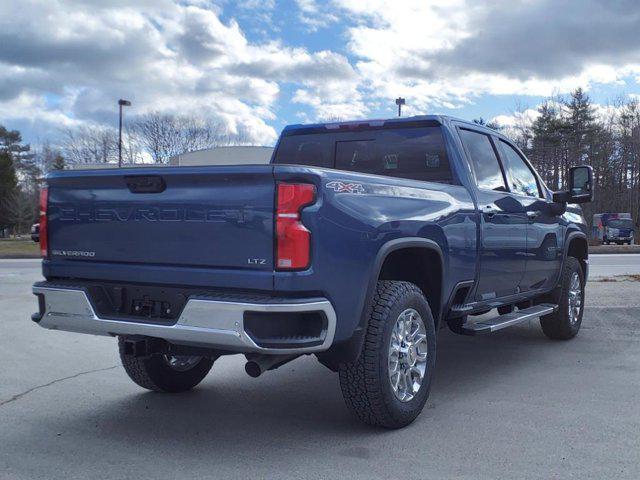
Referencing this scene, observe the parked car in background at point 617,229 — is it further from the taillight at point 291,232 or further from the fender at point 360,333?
the taillight at point 291,232

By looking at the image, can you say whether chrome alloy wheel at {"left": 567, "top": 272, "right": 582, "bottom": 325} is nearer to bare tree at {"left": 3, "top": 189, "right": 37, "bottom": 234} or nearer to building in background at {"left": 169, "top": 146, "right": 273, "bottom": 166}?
building in background at {"left": 169, "top": 146, "right": 273, "bottom": 166}

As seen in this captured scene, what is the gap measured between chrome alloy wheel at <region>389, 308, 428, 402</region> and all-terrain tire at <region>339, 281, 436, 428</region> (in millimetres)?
82

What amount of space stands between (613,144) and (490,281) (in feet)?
187

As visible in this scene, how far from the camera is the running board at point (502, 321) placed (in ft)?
16.9

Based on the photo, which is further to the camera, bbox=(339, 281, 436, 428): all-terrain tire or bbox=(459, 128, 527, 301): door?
bbox=(459, 128, 527, 301): door

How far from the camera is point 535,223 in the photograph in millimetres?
6324

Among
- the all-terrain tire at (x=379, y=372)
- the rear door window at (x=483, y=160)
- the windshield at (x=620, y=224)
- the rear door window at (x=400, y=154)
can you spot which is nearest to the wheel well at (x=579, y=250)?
the rear door window at (x=483, y=160)

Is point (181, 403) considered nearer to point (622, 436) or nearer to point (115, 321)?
point (115, 321)

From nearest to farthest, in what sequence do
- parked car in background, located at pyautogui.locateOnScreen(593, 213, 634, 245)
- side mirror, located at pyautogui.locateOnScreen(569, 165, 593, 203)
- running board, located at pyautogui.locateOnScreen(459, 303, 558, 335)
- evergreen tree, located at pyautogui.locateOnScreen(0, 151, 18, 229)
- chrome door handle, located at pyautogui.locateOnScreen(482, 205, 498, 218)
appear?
running board, located at pyautogui.locateOnScreen(459, 303, 558, 335) → chrome door handle, located at pyautogui.locateOnScreen(482, 205, 498, 218) → side mirror, located at pyautogui.locateOnScreen(569, 165, 593, 203) → parked car in background, located at pyautogui.locateOnScreen(593, 213, 634, 245) → evergreen tree, located at pyautogui.locateOnScreen(0, 151, 18, 229)

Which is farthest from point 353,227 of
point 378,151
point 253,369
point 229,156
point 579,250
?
point 229,156

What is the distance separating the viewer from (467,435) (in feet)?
13.7

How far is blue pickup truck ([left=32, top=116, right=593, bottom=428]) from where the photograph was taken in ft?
11.8

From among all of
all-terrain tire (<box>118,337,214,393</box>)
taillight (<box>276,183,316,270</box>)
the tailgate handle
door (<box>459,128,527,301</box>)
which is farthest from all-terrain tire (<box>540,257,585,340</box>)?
the tailgate handle

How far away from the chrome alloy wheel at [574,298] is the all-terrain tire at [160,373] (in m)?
4.08
